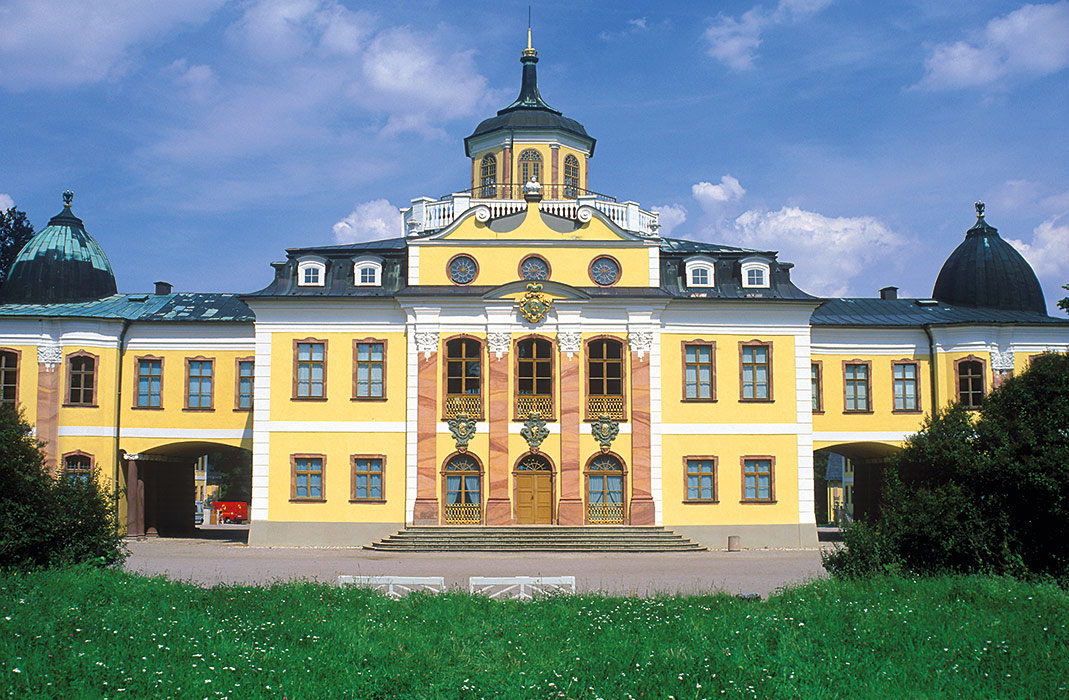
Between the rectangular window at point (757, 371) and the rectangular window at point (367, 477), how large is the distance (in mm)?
13148

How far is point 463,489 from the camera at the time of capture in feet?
115

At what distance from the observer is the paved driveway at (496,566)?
21203 millimetres

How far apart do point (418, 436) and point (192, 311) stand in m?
11.2

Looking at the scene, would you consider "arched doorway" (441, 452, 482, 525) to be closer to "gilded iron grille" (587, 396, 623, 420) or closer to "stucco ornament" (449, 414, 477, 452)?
"stucco ornament" (449, 414, 477, 452)

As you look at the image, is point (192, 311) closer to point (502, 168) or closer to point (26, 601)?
point (502, 168)

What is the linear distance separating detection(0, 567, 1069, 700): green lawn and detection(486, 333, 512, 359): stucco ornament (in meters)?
20.0

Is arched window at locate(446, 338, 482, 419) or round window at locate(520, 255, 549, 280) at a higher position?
round window at locate(520, 255, 549, 280)

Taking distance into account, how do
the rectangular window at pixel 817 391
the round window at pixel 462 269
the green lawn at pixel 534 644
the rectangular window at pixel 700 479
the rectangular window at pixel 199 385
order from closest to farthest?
the green lawn at pixel 534 644
the rectangular window at pixel 700 479
the round window at pixel 462 269
the rectangular window at pixel 199 385
the rectangular window at pixel 817 391

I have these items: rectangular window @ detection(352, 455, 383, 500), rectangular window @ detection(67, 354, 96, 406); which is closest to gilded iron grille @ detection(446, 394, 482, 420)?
rectangular window @ detection(352, 455, 383, 500)

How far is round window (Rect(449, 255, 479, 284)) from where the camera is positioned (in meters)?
35.8

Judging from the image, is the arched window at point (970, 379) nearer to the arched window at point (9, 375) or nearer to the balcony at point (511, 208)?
the balcony at point (511, 208)

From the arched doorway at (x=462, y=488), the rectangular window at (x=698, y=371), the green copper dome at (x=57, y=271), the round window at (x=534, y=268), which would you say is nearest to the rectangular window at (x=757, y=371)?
the rectangular window at (x=698, y=371)

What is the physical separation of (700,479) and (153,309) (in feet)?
71.6

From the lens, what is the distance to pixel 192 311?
39344 millimetres
